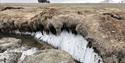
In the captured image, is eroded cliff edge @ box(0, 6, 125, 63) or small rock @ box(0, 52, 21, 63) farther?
small rock @ box(0, 52, 21, 63)

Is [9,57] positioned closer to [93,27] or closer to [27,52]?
[27,52]

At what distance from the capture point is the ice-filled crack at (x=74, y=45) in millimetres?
17969

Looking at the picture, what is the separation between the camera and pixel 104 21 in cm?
2062

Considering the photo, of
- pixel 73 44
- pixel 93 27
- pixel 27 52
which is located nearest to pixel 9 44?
pixel 27 52

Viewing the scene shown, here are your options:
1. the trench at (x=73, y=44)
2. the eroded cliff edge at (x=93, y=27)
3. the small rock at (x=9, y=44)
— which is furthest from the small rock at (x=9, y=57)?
the eroded cliff edge at (x=93, y=27)

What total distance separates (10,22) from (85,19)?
11661 millimetres

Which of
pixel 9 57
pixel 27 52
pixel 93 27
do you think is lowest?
pixel 27 52

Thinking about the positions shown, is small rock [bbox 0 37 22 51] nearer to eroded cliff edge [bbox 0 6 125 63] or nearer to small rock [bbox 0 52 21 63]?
small rock [bbox 0 52 21 63]

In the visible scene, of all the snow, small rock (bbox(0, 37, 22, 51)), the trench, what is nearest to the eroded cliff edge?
the trench

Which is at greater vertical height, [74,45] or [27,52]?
[74,45]

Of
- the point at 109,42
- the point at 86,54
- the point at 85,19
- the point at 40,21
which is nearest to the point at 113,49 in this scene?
the point at 109,42

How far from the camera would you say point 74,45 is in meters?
20.6

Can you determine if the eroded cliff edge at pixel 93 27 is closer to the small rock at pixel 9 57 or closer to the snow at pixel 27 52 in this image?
the snow at pixel 27 52

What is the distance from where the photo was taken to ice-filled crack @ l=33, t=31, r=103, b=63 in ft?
59.0
